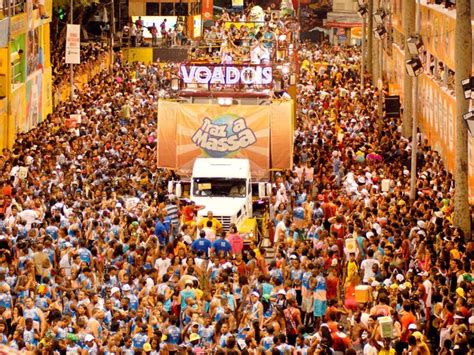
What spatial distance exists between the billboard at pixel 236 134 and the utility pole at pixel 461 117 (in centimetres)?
409

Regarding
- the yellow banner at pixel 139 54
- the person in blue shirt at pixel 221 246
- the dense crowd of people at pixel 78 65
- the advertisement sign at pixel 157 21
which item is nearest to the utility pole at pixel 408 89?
the dense crowd of people at pixel 78 65

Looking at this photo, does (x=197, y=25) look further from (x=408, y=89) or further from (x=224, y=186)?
(x=224, y=186)

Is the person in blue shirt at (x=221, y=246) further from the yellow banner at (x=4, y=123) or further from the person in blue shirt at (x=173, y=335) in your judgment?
the yellow banner at (x=4, y=123)

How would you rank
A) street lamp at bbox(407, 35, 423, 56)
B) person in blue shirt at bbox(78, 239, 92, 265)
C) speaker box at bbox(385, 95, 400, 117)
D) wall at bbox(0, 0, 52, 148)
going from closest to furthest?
person in blue shirt at bbox(78, 239, 92, 265), street lamp at bbox(407, 35, 423, 56), speaker box at bbox(385, 95, 400, 117), wall at bbox(0, 0, 52, 148)

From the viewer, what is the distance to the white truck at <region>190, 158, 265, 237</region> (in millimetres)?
32594

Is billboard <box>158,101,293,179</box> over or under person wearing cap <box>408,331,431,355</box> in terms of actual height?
over

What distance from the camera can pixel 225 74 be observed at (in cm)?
3700

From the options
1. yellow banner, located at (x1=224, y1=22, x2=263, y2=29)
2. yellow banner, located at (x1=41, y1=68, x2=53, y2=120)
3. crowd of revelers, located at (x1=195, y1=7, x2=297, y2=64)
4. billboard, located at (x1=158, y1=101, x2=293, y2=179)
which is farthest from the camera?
yellow banner, located at (x1=224, y1=22, x2=263, y2=29)

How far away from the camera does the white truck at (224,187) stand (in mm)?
32594

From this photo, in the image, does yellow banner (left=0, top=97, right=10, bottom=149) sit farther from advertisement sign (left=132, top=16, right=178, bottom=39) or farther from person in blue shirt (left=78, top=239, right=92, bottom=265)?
advertisement sign (left=132, top=16, right=178, bottom=39)

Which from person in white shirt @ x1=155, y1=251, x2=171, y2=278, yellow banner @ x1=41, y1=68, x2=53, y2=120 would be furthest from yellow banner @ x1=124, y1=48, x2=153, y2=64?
person in white shirt @ x1=155, y1=251, x2=171, y2=278

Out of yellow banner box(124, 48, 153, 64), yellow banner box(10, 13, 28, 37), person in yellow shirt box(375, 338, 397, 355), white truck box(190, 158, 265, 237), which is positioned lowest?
yellow banner box(124, 48, 153, 64)

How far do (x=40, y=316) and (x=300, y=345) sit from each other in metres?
4.15

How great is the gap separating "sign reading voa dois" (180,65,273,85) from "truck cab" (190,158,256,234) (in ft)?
10.3
